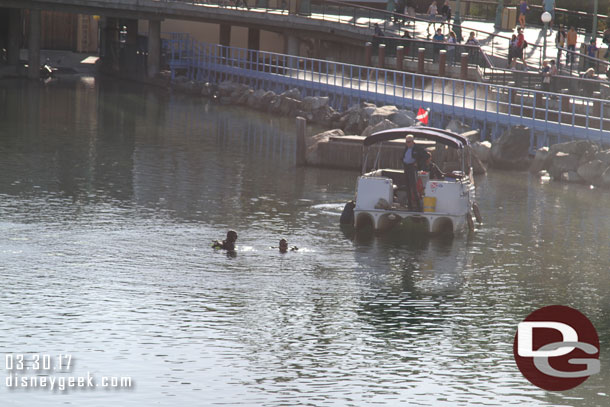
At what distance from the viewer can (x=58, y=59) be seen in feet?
251

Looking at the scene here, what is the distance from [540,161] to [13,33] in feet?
128

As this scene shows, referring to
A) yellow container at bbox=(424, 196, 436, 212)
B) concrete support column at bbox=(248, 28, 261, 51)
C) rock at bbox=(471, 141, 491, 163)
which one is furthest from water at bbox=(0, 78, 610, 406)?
concrete support column at bbox=(248, 28, 261, 51)

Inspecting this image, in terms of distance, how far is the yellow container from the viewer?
26250 millimetres

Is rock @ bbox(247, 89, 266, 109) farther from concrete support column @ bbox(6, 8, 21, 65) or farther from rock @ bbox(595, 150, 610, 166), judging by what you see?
rock @ bbox(595, 150, 610, 166)

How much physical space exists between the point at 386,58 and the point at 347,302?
39.5 metres

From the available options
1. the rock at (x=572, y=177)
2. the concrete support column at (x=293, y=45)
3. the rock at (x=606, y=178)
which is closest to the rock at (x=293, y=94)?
the concrete support column at (x=293, y=45)

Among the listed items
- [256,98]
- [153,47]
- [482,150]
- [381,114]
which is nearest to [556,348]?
[482,150]

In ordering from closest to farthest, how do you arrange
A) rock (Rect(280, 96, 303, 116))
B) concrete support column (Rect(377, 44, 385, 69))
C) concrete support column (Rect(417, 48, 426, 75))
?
rock (Rect(280, 96, 303, 116)) < concrete support column (Rect(417, 48, 426, 75)) < concrete support column (Rect(377, 44, 385, 69))

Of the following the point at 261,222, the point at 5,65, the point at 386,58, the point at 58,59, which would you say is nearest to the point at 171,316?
the point at 261,222

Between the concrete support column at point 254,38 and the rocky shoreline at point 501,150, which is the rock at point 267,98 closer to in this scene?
the rocky shoreline at point 501,150

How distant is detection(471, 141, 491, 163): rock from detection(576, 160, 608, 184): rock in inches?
166

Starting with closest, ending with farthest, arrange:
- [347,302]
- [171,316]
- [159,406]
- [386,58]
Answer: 1. [159,406]
2. [171,316]
3. [347,302]
4. [386,58]

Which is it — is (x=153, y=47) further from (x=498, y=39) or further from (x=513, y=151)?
(x=513, y=151)

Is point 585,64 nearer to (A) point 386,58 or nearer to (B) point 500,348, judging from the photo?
(A) point 386,58
